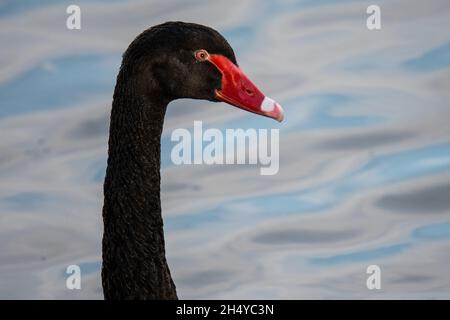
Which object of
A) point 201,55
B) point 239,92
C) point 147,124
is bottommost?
point 147,124

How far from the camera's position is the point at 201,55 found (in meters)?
6.07

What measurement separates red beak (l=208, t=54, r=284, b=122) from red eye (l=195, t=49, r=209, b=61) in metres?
0.02

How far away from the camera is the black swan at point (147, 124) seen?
5.97 m

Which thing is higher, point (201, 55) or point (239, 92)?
point (201, 55)

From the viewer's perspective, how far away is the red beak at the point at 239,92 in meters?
6.09

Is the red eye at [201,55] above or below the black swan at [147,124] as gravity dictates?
above

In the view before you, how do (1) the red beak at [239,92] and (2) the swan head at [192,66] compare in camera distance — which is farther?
(1) the red beak at [239,92]

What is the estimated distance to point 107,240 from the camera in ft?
19.8

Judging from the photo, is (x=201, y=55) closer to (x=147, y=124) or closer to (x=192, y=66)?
(x=192, y=66)

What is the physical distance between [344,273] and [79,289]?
2.13m

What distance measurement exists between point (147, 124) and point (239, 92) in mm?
445

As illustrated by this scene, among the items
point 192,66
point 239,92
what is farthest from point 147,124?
point 239,92
